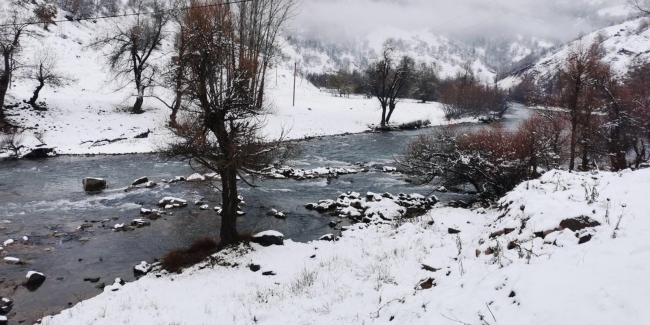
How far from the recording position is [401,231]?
12.4 meters

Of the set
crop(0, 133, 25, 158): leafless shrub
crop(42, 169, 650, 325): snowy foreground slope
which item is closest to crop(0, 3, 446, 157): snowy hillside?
crop(0, 133, 25, 158): leafless shrub

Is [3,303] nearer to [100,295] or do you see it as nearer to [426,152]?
[100,295]

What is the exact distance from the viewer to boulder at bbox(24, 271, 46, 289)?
9.68 meters

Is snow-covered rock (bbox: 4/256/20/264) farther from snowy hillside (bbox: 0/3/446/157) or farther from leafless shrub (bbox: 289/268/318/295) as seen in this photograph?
leafless shrub (bbox: 289/268/318/295)

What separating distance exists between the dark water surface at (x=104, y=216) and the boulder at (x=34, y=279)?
0.17 meters

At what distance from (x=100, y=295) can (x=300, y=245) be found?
5797 millimetres

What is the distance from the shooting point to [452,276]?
6.73 metres

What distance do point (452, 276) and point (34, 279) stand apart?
10803 millimetres

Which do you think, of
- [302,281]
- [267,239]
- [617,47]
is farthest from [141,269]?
[617,47]

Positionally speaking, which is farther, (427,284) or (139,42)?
(139,42)

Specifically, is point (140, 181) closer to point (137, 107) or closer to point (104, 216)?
point (104, 216)

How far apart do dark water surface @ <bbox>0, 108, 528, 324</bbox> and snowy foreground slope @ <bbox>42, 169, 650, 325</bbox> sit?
1.77 meters

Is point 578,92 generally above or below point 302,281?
above

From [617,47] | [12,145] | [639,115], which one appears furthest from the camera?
[617,47]
